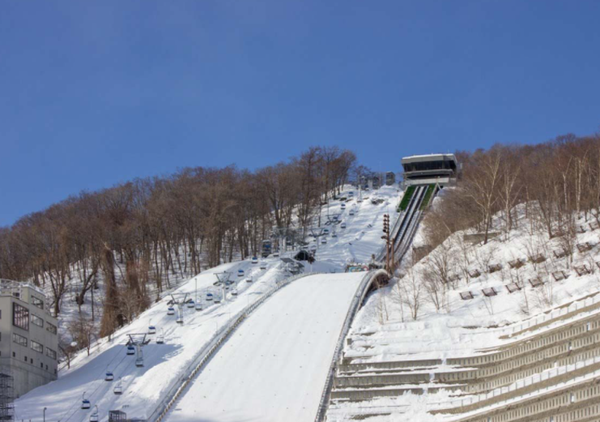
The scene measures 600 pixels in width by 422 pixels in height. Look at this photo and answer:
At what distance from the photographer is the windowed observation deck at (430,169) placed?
111188 mm

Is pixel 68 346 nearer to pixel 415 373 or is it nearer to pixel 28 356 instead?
pixel 28 356

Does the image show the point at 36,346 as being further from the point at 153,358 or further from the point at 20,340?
the point at 153,358

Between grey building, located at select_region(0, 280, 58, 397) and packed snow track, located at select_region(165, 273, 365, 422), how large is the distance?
40.8 ft

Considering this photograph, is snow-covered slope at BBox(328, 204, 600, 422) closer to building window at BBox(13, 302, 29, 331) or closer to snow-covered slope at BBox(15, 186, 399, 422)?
snow-covered slope at BBox(15, 186, 399, 422)

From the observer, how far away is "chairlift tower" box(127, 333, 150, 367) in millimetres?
51562

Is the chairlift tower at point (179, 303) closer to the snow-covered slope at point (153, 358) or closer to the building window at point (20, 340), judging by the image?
the snow-covered slope at point (153, 358)

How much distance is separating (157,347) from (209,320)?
5644 millimetres

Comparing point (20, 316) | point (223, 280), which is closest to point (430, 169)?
point (223, 280)

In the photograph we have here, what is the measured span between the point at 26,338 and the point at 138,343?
24.6ft

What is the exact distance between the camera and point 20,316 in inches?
2106

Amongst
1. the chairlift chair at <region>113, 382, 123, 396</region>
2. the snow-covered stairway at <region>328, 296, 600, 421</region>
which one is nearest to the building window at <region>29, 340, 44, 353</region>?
the chairlift chair at <region>113, 382, 123, 396</region>

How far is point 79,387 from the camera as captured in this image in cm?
4938

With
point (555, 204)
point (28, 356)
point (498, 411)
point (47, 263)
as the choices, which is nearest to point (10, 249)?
point (47, 263)

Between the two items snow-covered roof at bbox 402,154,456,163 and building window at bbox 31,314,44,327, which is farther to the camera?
snow-covered roof at bbox 402,154,456,163
